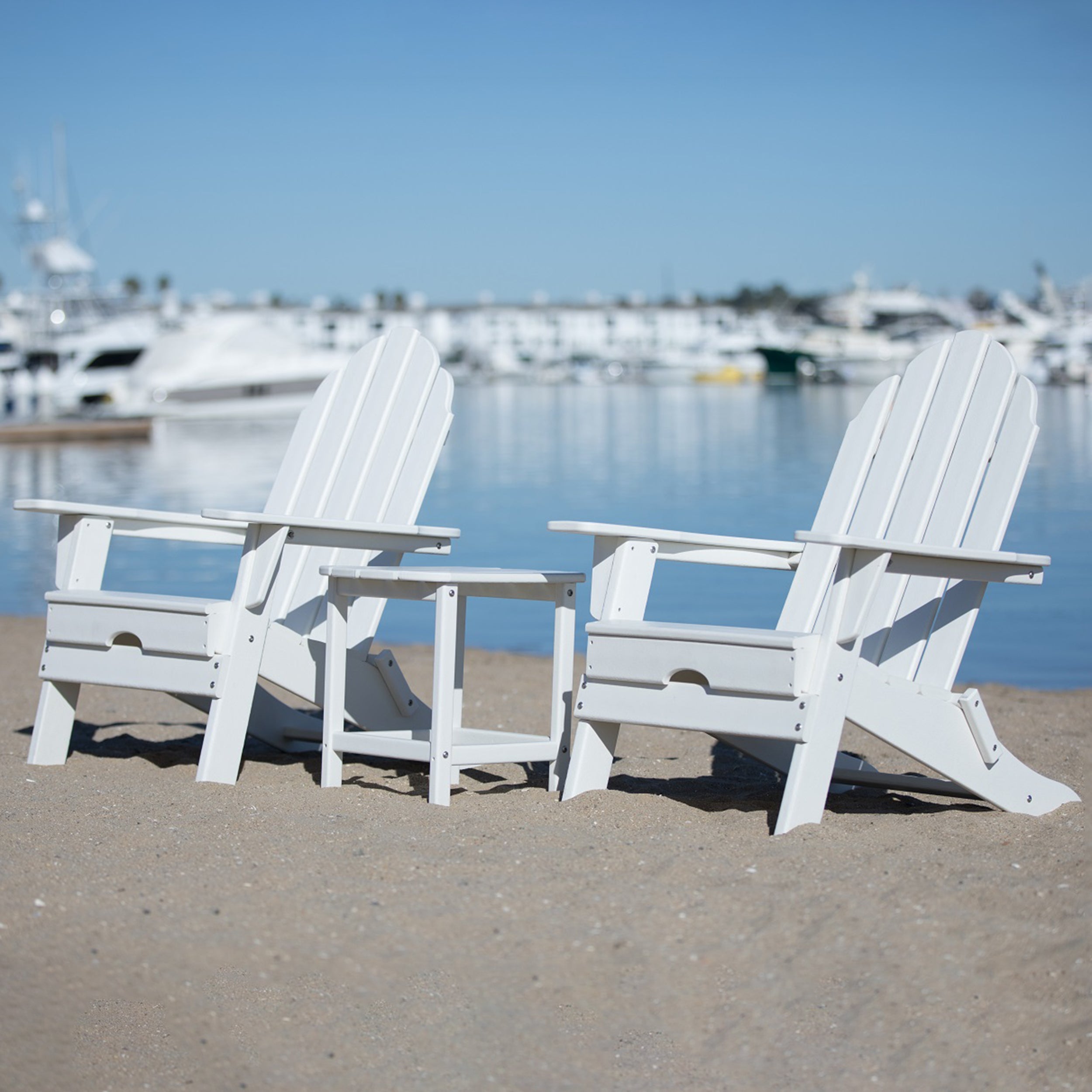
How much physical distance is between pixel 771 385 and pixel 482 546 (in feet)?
223

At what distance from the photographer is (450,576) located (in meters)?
3.22

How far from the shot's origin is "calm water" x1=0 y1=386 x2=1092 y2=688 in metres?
7.68

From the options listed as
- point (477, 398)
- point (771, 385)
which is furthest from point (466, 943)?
point (771, 385)

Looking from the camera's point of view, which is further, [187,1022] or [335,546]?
[335,546]

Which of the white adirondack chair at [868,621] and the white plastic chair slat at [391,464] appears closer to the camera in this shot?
the white adirondack chair at [868,621]

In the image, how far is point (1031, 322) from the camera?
68.2 meters

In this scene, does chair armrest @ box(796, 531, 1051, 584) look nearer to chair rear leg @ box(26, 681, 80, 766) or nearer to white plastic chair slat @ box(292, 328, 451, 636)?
white plastic chair slat @ box(292, 328, 451, 636)

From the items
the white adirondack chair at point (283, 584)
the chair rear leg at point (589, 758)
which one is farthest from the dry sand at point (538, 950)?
the white adirondack chair at point (283, 584)

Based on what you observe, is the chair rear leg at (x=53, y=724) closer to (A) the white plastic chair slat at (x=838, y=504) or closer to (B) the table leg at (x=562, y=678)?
(B) the table leg at (x=562, y=678)

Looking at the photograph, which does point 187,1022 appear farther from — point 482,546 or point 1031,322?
point 1031,322

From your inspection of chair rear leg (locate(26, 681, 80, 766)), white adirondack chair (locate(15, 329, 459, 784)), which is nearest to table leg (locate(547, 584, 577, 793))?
white adirondack chair (locate(15, 329, 459, 784))

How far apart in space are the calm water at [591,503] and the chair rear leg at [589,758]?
336 centimetres

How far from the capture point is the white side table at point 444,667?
324 centimetres

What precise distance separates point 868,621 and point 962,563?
0.44m
